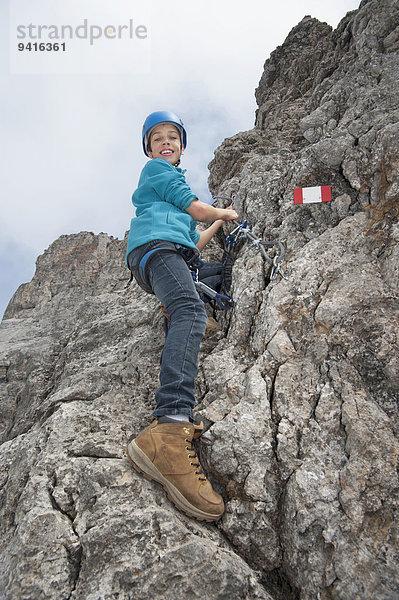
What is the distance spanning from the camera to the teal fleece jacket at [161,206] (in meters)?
4.22

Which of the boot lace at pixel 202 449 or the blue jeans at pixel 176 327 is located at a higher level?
the blue jeans at pixel 176 327

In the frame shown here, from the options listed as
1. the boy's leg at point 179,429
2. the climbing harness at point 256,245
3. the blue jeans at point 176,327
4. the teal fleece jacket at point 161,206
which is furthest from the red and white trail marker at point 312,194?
the boy's leg at point 179,429

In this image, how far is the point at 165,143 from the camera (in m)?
4.95

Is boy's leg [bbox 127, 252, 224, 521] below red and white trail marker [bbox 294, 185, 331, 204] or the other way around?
below

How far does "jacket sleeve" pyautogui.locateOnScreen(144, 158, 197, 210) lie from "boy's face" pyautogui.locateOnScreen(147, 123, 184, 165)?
505 mm

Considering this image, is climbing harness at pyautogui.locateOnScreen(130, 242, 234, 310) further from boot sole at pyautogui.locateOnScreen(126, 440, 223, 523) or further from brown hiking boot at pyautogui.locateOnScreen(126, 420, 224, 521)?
boot sole at pyautogui.locateOnScreen(126, 440, 223, 523)

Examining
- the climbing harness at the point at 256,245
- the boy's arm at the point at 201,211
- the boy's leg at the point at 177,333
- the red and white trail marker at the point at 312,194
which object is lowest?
Result: the boy's leg at the point at 177,333

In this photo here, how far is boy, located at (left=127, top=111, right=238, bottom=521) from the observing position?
3.21 m

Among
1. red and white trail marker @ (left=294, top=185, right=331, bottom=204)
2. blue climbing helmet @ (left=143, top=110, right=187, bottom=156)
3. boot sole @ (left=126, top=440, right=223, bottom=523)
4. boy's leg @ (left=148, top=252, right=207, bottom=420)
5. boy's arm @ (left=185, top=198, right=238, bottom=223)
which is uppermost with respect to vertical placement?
blue climbing helmet @ (left=143, top=110, right=187, bottom=156)

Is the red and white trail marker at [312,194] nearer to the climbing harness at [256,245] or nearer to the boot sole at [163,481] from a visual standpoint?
the climbing harness at [256,245]

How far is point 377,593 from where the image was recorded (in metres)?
2.59

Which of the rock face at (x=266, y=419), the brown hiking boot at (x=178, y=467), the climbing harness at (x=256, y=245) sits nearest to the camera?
the rock face at (x=266, y=419)

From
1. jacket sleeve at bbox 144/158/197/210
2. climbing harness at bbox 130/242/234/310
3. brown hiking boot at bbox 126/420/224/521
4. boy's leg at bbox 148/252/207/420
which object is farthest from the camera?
jacket sleeve at bbox 144/158/197/210

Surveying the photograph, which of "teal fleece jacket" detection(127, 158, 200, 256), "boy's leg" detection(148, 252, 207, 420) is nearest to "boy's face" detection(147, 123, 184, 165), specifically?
"teal fleece jacket" detection(127, 158, 200, 256)
